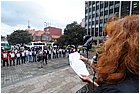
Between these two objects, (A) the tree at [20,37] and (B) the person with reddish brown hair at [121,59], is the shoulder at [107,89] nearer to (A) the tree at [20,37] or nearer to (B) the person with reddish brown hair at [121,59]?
(B) the person with reddish brown hair at [121,59]

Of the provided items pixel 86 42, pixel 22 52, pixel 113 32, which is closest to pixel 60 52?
pixel 22 52

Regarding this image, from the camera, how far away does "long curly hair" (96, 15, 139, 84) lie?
0.98 meters

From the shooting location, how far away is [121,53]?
1.00 meters

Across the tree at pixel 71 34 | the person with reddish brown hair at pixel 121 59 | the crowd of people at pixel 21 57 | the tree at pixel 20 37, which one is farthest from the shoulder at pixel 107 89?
the tree at pixel 20 37

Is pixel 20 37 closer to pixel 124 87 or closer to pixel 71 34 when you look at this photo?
pixel 71 34

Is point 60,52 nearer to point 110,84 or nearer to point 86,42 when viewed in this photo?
point 86,42

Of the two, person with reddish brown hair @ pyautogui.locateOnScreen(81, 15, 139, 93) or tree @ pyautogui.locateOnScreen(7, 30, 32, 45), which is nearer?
person with reddish brown hair @ pyautogui.locateOnScreen(81, 15, 139, 93)

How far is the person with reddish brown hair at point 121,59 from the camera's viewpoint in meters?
0.96

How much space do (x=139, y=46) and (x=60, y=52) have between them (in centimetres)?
1678

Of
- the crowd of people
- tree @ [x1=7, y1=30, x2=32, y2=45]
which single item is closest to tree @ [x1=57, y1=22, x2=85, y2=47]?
the crowd of people

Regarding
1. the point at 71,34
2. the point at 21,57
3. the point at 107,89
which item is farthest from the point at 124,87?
the point at 71,34

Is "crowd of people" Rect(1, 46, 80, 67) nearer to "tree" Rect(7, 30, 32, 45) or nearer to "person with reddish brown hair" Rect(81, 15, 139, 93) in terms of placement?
"person with reddish brown hair" Rect(81, 15, 139, 93)

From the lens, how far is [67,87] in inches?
258

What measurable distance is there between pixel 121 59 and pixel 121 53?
0.10 feet
